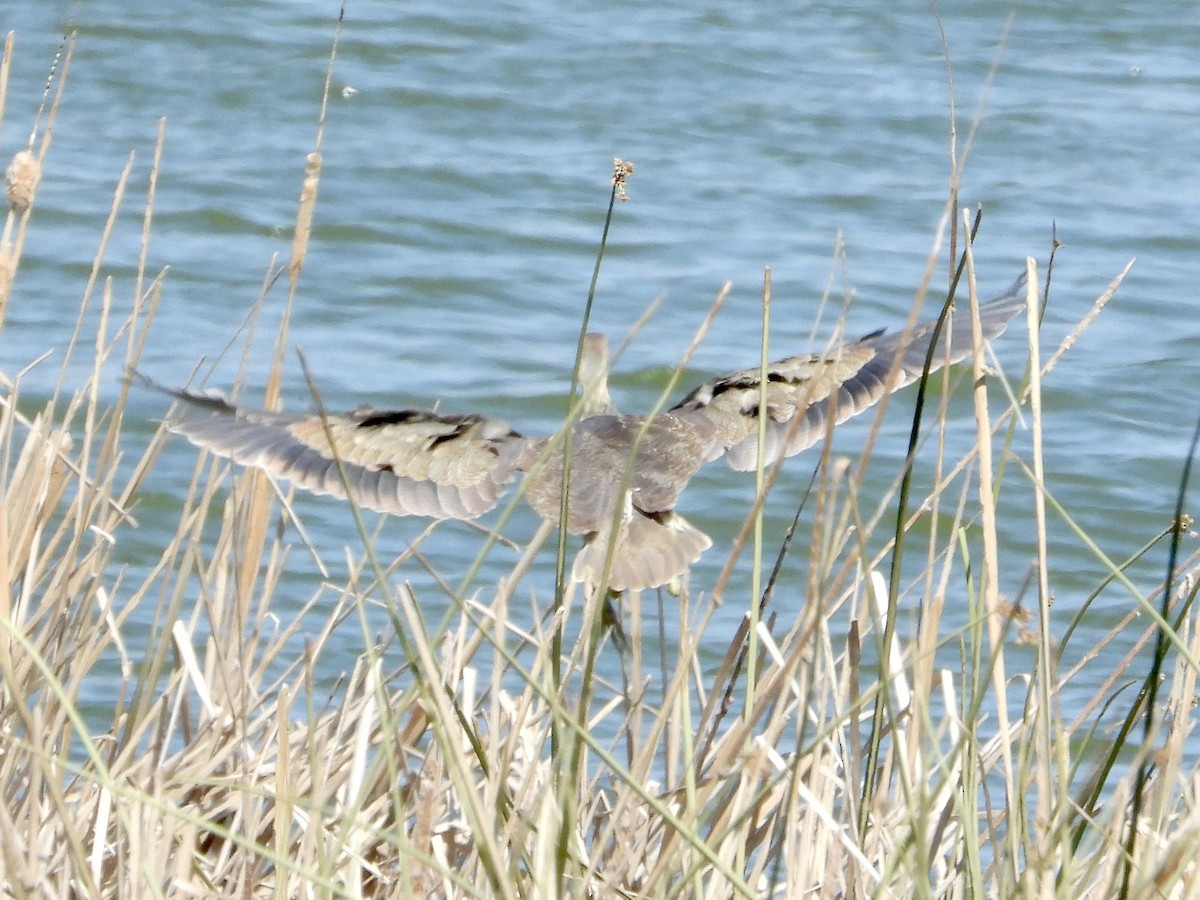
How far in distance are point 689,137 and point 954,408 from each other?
108 inches

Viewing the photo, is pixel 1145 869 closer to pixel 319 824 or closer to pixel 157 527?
pixel 319 824

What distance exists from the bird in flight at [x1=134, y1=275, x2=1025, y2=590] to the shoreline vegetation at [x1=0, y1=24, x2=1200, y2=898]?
4.1 inches

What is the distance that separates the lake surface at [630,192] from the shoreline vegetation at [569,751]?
2.29m

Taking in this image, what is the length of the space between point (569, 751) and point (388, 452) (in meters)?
1.40

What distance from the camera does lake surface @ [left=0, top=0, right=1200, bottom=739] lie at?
20.8ft

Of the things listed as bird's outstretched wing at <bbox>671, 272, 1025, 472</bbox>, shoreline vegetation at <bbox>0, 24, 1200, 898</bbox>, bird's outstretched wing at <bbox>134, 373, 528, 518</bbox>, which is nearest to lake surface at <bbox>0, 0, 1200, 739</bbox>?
bird's outstretched wing at <bbox>671, 272, 1025, 472</bbox>

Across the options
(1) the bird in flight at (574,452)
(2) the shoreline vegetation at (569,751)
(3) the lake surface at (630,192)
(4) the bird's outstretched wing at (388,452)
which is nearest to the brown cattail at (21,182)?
(2) the shoreline vegetation at (569,751)

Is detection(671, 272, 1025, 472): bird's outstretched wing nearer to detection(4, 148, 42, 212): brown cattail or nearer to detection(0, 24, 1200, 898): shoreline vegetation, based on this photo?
detection(0, 24, 1200, 898): shoreline vegetation

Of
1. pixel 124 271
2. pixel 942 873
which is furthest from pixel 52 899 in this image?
pixel 124 271

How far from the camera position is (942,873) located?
2.49 meters

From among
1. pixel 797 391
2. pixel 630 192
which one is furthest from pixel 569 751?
pixel 630 192

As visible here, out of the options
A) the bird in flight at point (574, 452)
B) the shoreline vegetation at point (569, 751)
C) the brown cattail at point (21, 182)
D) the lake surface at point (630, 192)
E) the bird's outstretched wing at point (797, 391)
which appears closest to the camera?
the shoreline vegetation at point (569, 751)

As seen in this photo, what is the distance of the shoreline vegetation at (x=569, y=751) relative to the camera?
1.79 meters

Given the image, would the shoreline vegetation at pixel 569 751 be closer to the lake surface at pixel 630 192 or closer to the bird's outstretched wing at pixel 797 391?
the bird's outstretched wing at pixel 797 391
